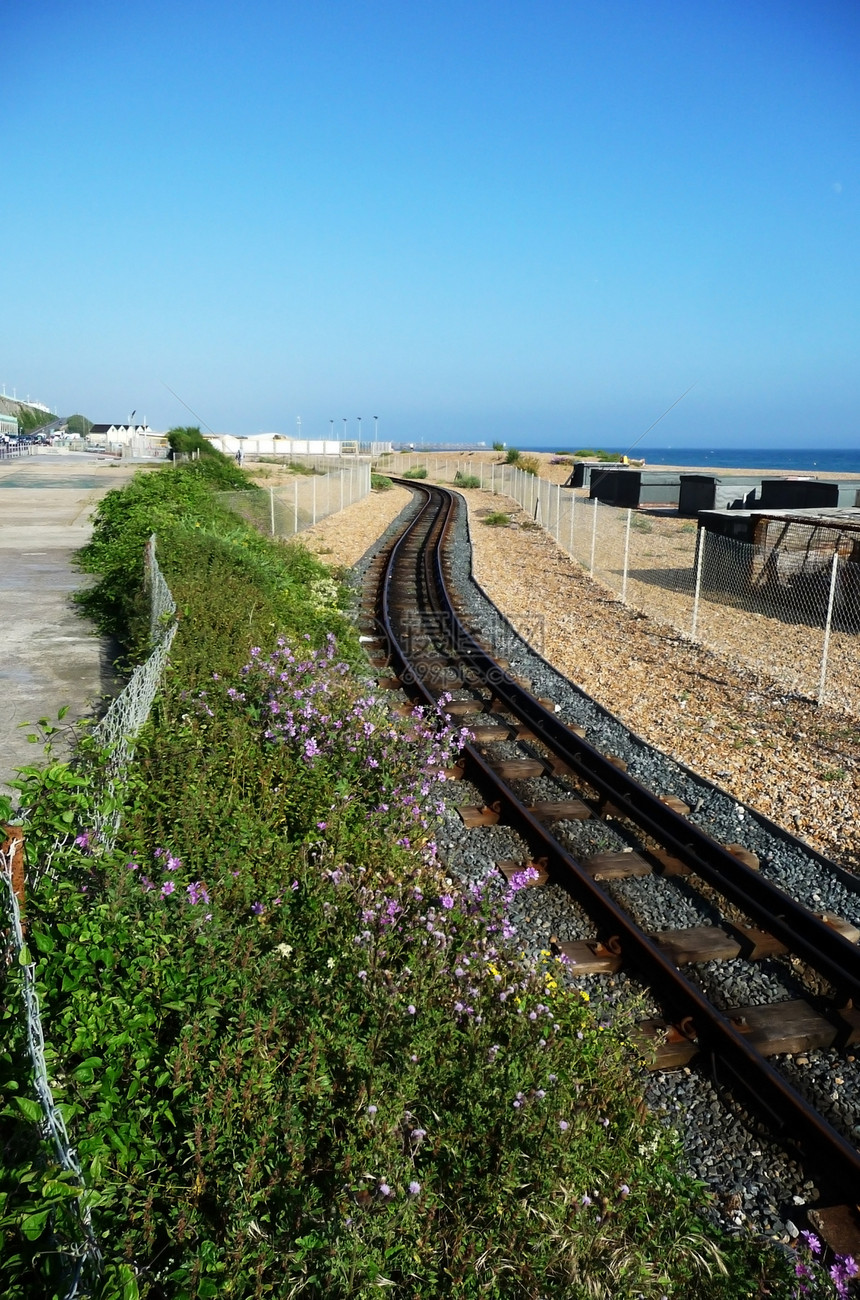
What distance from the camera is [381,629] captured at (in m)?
14.6

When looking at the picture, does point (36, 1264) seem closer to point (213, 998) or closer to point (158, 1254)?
point (158, 1254)

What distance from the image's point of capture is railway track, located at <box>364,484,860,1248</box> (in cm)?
473

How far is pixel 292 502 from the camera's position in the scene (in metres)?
26.0

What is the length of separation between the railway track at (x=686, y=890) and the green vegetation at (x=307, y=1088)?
0.57 meters

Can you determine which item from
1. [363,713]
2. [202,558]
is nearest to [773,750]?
[363,713]

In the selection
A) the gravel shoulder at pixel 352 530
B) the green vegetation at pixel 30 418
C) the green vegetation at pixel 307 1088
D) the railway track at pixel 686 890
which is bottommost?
the railway track at pixel 686 890

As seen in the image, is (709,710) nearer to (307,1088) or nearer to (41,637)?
(41,637)

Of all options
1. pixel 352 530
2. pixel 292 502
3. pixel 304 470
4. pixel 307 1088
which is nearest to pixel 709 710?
pixel 307 1088

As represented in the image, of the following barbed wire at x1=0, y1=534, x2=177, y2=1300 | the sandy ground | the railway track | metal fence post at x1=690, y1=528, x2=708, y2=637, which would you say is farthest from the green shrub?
barbed wire at x1=0, y1=534, x2=177, y2=1300

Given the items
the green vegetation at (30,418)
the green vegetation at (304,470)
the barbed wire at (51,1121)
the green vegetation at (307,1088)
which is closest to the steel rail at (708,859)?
the green vegetation at (307,1088)

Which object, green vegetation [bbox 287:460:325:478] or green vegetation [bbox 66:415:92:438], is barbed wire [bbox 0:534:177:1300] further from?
green vegetation [bbox 66:415:92:438]

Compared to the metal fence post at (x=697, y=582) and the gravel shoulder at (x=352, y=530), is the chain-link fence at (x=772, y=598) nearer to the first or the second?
the metal fence post at (x=697, y=582)

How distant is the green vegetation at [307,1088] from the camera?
3020 millimetres

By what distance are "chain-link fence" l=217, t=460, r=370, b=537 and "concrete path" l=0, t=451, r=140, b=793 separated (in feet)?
11.9
